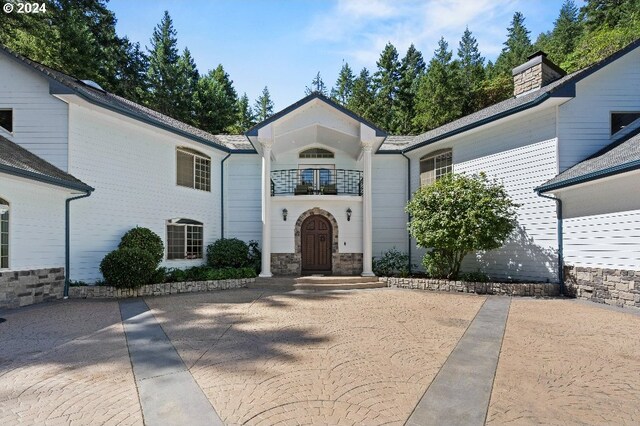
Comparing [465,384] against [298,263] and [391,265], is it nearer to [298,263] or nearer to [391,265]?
[391,265]

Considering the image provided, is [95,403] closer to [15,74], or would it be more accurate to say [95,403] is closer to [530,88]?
[15,74]

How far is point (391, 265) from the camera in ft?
44.4

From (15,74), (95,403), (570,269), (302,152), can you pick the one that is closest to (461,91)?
(302,152)

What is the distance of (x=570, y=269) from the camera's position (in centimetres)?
998

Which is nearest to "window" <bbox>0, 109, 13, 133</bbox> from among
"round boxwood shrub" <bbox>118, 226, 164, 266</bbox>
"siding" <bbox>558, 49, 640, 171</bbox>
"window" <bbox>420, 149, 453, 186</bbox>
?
"round boxwood shrub" <bbox>118, 226, 164, 266</bbox>

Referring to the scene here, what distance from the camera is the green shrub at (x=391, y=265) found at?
1331cm

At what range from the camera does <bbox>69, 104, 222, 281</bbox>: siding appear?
10398 millimetres

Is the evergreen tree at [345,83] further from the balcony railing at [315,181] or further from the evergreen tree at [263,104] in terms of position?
the balcony railing at [315,181]

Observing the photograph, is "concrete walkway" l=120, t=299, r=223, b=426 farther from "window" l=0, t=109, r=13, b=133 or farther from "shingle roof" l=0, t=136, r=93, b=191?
A: "window" l=0, t=109, r=13, b=133

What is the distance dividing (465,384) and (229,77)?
38109 millimetres

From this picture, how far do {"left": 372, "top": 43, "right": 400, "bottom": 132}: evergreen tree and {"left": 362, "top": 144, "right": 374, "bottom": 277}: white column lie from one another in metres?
21.7

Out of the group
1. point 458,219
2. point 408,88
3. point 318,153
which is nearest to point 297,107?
point 318,153

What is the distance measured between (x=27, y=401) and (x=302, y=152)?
42.2 feet

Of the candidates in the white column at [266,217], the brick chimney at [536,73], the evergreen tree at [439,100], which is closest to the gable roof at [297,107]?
the white column at [266,217]
